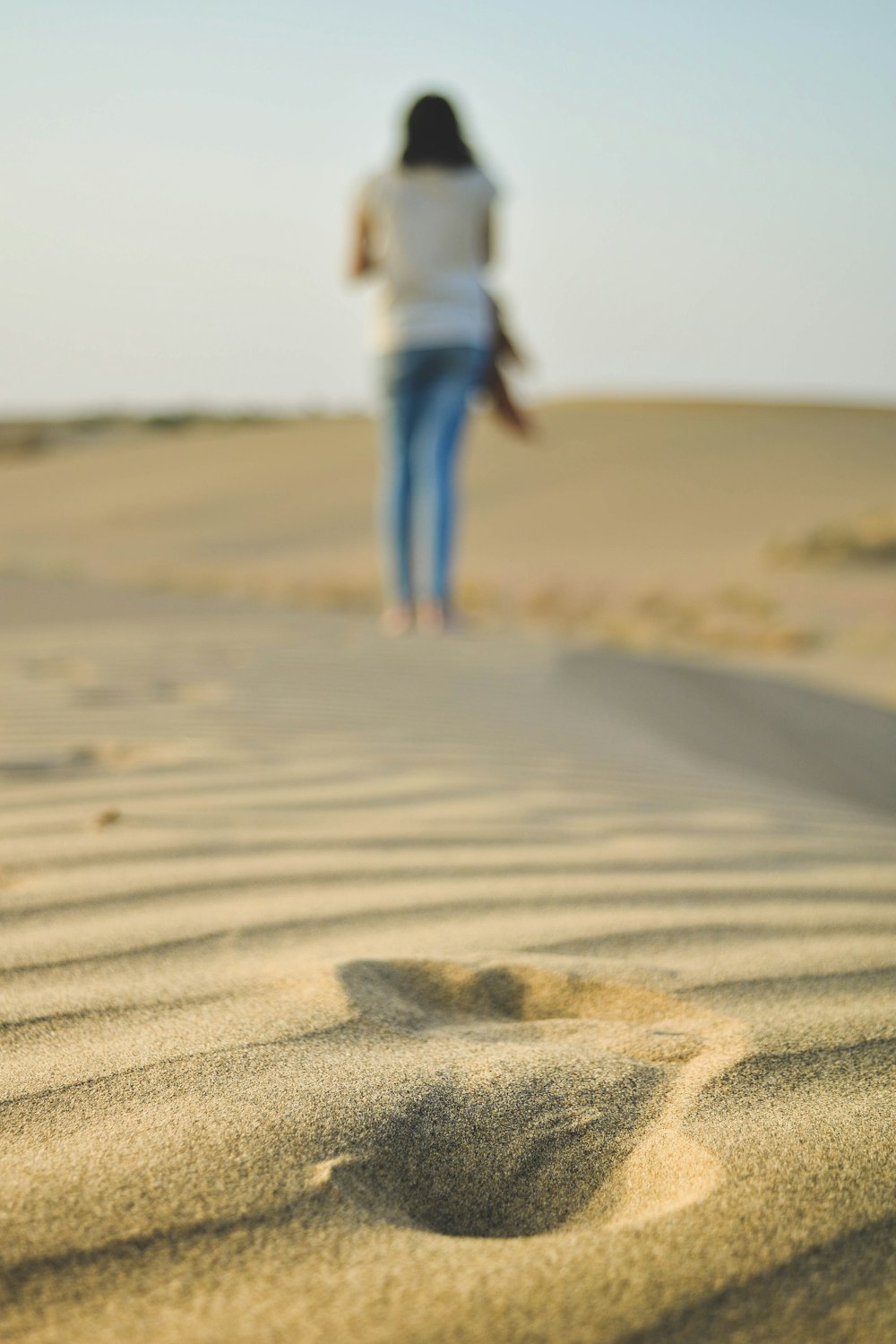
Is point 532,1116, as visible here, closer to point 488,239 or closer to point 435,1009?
point 435,1009

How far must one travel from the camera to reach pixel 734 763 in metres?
3.75

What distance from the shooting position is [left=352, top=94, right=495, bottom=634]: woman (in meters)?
4.94

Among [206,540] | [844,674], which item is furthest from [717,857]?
[206,540]

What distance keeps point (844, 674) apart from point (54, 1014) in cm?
499

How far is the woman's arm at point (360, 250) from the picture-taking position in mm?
5121

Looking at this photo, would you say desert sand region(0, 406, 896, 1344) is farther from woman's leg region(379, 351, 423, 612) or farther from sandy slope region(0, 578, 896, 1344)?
woman's leg region(379, 351, 423, 612)

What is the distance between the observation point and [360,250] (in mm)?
5172

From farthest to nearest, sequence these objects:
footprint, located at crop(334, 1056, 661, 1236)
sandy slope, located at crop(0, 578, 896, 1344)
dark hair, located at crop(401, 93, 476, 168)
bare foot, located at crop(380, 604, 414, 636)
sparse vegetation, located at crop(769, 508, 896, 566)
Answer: sparse vegetation, located at crop(769, 508, 896, 566) → bare foot, located at crop(380, 604, 414, 636) → dark hair, located at crop(401, 93, 476, 168) → footprint, located at crop(334, 1056, 661, 1236) → sandy slope, located at crop(0, 578, 896, 1344)

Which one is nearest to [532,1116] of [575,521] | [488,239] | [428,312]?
[428,312]

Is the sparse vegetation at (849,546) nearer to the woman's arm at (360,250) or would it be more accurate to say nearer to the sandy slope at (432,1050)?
the woman's arm at (360,250)

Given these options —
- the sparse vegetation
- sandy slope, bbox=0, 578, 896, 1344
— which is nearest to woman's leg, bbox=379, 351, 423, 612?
sandy slope, bbox=0, 578, 896, 1344

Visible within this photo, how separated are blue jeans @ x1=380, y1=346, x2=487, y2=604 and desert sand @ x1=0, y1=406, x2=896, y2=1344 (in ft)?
2.99

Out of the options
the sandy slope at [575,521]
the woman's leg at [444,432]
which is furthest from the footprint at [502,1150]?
the sandy slope at [575,521]

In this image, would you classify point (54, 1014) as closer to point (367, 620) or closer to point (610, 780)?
point (610, 780)
